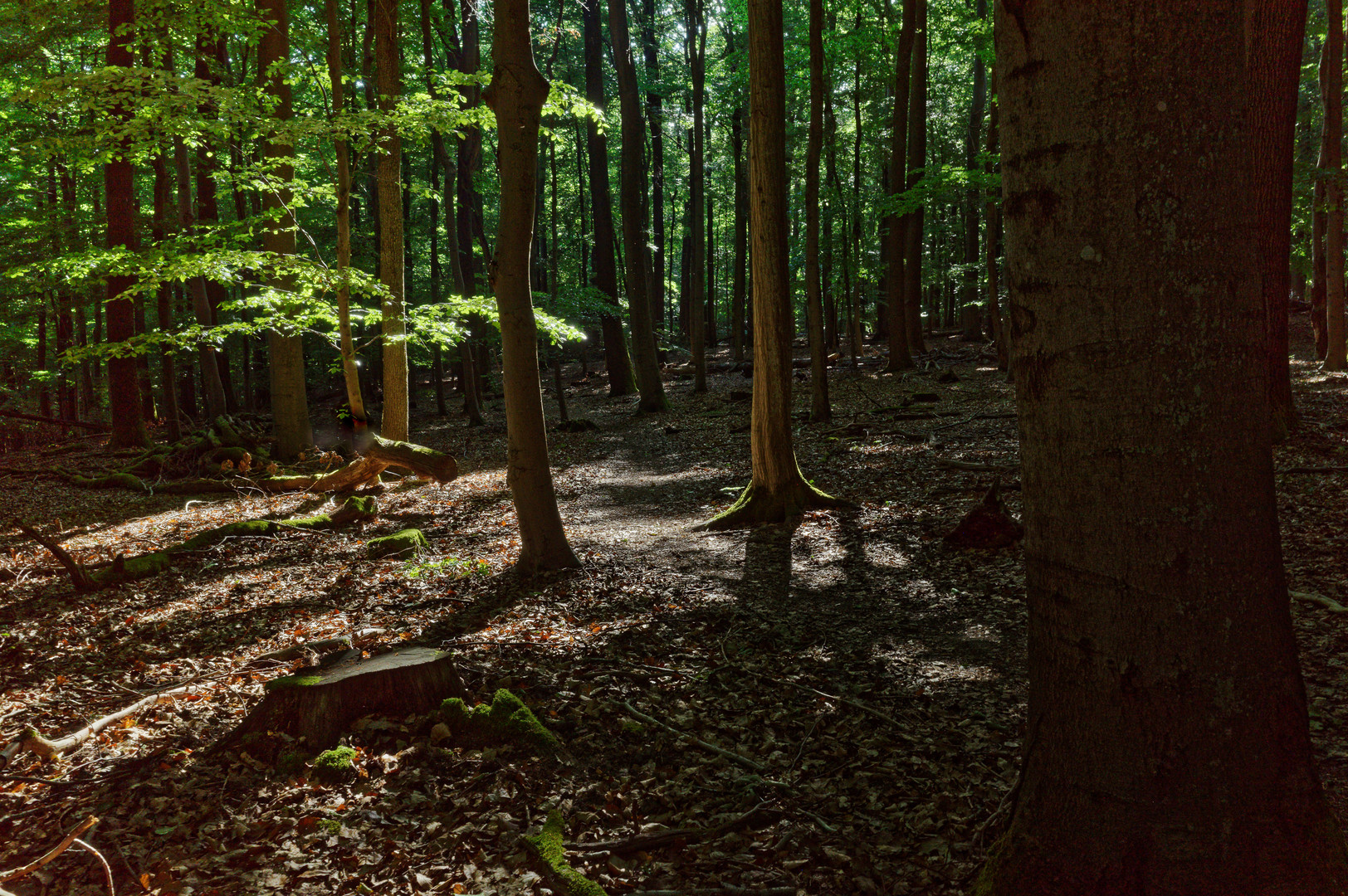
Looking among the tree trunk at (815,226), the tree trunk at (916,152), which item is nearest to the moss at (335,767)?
the tree trunk at (815,226)

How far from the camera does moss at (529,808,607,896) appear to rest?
2.77 m

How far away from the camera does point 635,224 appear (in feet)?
60.2

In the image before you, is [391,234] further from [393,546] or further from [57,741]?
[57,741]

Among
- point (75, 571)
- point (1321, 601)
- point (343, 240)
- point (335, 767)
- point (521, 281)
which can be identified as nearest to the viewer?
point (335, 767)

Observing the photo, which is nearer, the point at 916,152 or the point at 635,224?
the point at 635,224

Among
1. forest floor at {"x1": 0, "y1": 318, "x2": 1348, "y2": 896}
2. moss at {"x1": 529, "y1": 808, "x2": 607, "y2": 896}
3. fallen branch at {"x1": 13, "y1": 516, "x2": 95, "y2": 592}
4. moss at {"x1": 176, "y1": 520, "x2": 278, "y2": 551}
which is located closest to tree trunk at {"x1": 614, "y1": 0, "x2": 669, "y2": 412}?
forest floor at {"x1": 0, "y1": 318, "x2": 1348, "y2": 896}

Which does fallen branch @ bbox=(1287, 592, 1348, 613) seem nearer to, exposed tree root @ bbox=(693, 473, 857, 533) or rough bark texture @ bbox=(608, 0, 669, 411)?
exposed tree root @ bbox=(693, 473, 857, 533)

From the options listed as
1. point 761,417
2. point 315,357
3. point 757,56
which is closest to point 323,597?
point 761,417

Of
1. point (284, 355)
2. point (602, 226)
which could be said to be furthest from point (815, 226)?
point (284, 355)

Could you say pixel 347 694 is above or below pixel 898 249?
below

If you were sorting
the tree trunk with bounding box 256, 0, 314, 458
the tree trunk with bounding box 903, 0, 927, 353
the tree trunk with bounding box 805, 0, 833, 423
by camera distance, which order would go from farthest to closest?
the tree trunk with bounding box 903, 0, 927, 353 < the tree trunk with bounding box 805, 0, 833, 423 < the tree trunk with bounding box 256, 0, 314, 458

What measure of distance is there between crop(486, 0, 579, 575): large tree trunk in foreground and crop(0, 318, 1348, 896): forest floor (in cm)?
49

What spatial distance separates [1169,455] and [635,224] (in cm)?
1752

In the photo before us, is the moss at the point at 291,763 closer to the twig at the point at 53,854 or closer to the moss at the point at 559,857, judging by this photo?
the twig at the point at 53,854
